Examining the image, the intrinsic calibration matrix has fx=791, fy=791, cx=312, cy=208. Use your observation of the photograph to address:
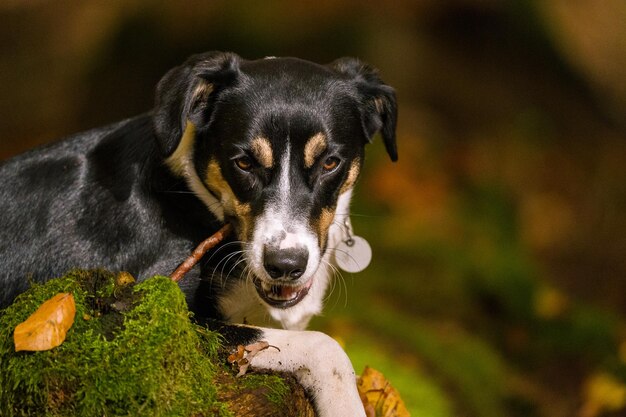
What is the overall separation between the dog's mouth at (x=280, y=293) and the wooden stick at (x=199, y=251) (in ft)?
0.73

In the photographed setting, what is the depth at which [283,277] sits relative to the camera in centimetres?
280

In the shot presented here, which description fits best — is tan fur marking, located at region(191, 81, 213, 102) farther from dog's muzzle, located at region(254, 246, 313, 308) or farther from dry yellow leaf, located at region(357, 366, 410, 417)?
dry yellow leaf, located at region(357, 366, 410, 417)

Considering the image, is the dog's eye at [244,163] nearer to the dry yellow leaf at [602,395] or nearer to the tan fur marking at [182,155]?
the tan fur marking at [182,155]

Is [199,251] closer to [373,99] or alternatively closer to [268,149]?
[268,149]

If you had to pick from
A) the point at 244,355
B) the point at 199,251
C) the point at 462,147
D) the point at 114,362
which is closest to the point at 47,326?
the point at 114,362

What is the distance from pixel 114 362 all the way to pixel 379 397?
1.16 metres

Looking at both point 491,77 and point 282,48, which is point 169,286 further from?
point 491,77

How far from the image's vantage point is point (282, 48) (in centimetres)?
778

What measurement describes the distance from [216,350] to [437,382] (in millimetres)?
2687

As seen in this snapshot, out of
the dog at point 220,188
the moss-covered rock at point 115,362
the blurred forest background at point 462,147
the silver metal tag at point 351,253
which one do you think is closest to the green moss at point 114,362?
the moss-covered rock at point 115,362

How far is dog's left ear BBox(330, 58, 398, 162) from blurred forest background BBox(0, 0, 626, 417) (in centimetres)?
207

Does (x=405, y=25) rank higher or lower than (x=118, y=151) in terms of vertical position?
lower

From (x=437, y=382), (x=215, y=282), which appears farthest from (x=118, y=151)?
(x=437, y=382)

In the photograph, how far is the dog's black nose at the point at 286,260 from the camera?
2.74 meters
